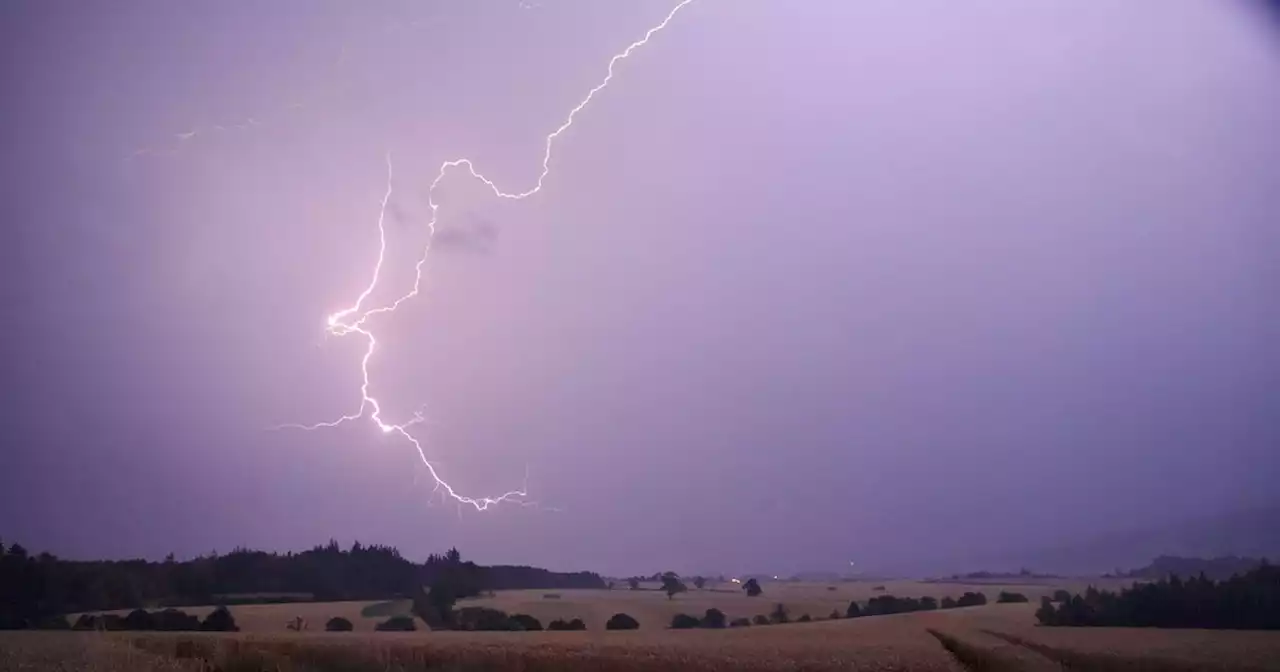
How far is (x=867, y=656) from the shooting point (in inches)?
499

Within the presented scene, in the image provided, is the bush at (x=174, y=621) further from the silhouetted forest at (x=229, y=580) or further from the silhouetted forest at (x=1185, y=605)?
the silhouetted forest at (x=1185, y=605)

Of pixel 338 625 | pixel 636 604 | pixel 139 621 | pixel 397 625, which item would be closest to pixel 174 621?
pixel 139 621

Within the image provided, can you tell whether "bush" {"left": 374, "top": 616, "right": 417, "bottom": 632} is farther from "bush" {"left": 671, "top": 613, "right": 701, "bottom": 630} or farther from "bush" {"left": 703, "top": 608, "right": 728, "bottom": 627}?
"bush" {"left": 703, "top": 608, "right": 728, "bottom": 627}

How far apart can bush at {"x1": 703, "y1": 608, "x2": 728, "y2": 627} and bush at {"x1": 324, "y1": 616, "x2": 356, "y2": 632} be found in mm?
6983

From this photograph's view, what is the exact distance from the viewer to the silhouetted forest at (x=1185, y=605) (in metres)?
15.0

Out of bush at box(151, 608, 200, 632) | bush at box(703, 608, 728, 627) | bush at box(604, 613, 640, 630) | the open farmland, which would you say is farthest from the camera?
bush at box(703, 608, 728, 627)

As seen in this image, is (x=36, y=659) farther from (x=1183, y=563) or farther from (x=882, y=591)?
(x=1183, y=563)

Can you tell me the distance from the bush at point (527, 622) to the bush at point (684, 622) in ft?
9.00

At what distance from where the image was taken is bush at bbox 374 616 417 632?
17522 millimetres

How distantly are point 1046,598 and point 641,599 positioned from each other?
860cm

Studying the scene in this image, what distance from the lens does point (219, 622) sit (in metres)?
16.7

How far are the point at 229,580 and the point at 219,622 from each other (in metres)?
3.41

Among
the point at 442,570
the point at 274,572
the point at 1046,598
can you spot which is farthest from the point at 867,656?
the point at 274,572

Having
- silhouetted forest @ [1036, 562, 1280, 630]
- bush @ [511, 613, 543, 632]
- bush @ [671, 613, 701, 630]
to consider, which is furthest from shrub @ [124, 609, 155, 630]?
silhouetted forest @ [1036, 562, 1280, 630]
